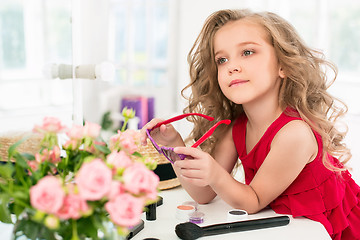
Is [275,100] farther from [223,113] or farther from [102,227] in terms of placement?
[102,227]

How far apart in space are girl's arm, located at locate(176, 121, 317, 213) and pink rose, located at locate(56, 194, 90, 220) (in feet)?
1.45

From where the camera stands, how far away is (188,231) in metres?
0.69

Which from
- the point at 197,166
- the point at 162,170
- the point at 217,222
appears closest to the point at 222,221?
the point at 217,222

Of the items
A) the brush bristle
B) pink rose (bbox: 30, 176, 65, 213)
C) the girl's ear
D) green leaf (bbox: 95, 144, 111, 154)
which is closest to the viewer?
pink rose (bbox: 30, 176, 65, 213)

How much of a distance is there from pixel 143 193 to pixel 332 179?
679mm

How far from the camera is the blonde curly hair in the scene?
3.29 feet

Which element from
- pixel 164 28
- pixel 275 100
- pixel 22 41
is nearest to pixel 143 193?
pixel 22 41

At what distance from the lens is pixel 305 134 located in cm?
92

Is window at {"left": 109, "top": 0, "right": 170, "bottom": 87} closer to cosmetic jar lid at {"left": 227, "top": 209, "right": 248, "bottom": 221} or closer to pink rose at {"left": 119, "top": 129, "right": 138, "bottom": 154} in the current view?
cosmetic jar lid at {"left": 227, "top": 209, "right": 248, "bottom": 221}

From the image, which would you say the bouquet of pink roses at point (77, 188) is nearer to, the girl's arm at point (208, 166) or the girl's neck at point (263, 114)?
the girl's arm at point (208, 166)

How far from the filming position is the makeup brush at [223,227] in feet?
2.26

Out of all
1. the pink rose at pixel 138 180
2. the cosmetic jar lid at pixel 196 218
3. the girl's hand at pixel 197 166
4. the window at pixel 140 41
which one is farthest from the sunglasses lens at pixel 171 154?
the window at pixel 140 41

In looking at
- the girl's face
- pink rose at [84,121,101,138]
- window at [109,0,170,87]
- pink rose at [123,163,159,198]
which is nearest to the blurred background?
window at [109,0,170,87]

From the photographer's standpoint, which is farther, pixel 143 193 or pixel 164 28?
pixel 164 28
